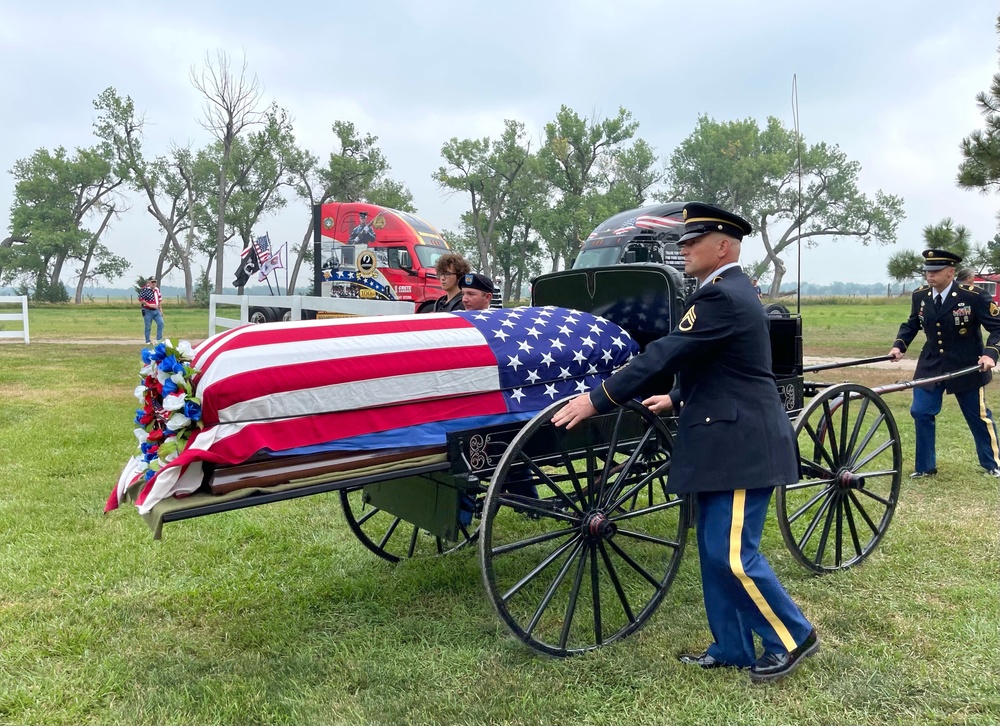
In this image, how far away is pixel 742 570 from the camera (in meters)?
2.85

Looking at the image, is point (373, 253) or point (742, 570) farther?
point (373, 253)

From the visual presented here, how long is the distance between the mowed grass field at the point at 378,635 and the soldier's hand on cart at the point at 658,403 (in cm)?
98

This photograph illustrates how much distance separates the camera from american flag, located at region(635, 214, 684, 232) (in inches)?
663

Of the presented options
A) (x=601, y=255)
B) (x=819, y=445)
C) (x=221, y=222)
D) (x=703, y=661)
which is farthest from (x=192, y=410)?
(x=221, y=222)

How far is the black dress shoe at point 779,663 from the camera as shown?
115 inches

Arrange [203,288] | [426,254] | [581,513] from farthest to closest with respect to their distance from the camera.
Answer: [203,288], [426,254], [581,513]

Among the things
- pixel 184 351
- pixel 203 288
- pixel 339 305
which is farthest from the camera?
pixel 203 288

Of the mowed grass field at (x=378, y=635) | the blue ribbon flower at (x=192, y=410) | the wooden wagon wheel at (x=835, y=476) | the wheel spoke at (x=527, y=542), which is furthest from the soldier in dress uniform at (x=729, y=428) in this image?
the blue ribbon flower at (x=192, y=410)

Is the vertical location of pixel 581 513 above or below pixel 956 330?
below

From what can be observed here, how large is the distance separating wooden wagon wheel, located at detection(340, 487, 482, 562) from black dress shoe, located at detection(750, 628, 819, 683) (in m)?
1.63

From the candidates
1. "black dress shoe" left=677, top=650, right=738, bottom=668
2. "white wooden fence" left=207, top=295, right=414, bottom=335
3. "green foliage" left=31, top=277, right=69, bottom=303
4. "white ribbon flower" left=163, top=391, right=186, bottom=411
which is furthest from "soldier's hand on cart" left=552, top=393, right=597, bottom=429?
"green foliage" left=31, top=277, right=69, bottom=303

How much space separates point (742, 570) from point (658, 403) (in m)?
0.78

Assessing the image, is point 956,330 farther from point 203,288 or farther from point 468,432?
point 203,288

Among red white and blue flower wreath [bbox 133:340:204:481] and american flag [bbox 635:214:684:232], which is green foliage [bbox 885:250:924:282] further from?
red white and blue flower wreath [bbox 133:340:204:481]
